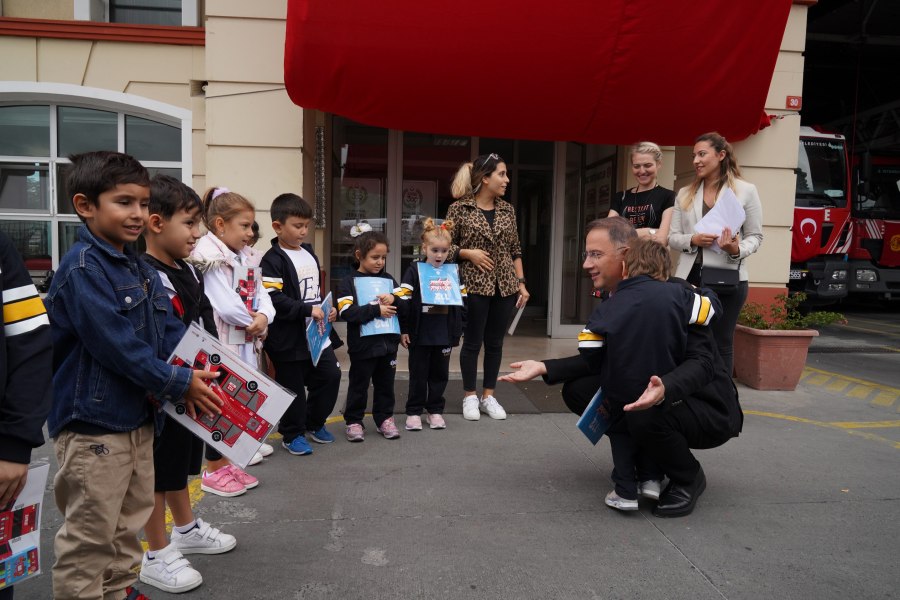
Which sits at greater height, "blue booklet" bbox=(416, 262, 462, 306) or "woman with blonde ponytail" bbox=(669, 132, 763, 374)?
"woman with blonde ponytail" bbox=(669, 132, 763, 374)

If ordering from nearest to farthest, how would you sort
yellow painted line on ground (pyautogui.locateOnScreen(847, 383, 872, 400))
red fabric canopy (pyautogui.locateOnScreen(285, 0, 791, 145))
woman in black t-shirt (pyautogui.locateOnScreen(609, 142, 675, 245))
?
woman in black t-shirt (pyautogui.locateOnScreen(609, 142, 675, 245)) < red fabric canopy (pyautogui.locateOnScreen(285, 0, 791, 145)) < yellow painted line on ground (pyautogui.locateOnScreen(847, 383, 872, 400))

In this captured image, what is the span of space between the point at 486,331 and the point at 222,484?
2270 millimetres

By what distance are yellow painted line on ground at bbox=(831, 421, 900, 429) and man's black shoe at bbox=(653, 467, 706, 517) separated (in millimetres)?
2310

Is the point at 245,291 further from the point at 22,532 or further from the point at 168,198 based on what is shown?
the point at 22,532

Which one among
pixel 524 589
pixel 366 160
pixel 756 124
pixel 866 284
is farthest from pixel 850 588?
pixel 866 284

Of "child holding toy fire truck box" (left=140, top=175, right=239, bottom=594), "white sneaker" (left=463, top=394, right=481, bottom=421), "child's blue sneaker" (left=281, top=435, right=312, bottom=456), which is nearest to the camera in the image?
"child holding toy fire truck box" (left=140, top=175, right=239, bottom=594)

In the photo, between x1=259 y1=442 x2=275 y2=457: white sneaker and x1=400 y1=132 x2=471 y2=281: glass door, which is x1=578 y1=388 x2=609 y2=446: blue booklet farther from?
x1=400 y1=132 x2=471 y2=281: glass door

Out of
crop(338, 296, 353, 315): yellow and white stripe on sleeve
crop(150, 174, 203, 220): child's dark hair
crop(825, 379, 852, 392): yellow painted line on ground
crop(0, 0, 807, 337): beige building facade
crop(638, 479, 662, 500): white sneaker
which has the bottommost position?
crop(825, 379, 852, 392): yellow painted line on ground

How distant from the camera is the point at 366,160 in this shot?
814 centimetres

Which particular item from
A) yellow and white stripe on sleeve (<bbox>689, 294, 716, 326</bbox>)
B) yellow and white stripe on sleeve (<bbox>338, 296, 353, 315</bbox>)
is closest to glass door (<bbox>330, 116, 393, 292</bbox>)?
yellow and white stripe on sleeve (<bbox>338, 296, 353, 315</bbox>)

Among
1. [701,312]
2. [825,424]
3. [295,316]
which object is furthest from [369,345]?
[825,424]

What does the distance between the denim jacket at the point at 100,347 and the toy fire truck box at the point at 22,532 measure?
26 centimetres

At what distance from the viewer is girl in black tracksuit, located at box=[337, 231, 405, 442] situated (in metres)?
3.96

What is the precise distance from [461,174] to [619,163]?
12.2 feet
